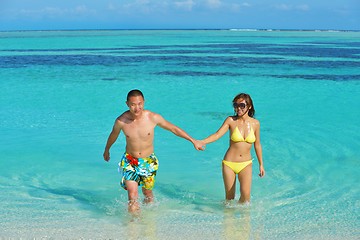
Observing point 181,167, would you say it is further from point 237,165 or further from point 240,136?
point 240,136

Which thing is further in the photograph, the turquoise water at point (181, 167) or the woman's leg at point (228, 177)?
the woman's leg at point (228, 177)

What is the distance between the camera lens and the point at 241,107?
508 centimetres

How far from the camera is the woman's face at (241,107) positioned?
16.5 ft

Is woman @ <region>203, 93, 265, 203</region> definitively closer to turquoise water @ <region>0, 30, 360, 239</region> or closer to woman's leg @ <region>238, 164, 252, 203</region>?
woman's leg @ <region>238, 164, 252, 203</region>

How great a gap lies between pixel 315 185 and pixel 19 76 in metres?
17.4

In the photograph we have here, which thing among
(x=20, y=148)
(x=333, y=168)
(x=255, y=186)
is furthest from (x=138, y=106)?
(x=20, y=148)

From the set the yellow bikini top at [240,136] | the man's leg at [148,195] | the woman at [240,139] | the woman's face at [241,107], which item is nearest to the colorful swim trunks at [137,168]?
the man's leg at [148,195]

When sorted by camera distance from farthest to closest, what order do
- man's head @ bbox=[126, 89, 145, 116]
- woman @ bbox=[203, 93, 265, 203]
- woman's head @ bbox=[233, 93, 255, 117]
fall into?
woman @ bbox=[203, 93, 265, 203] → woman's head @ bbox=[233, 93, 255, 117] → man's head @ bbox=[126, 89, 145, 116]

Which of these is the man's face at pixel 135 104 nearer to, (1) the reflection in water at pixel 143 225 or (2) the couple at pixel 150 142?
(2) the couple at pixel 150 142

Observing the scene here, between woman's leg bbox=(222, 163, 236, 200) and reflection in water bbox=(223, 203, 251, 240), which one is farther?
woman's leg bbox=(222, 163, 236, 200)

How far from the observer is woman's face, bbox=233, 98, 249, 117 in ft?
16.5

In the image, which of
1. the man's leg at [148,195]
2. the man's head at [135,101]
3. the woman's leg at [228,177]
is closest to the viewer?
the man's head at [135,101]

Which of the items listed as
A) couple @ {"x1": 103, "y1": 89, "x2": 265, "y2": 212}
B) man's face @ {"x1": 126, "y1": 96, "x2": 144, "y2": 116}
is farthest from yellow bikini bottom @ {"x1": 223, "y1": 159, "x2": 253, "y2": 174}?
man's face @ {"x1": 126, "y1": 96, "x2": 144, "y2": 116}

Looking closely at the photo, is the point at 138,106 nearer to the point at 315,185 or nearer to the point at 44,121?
the point at 315,185
